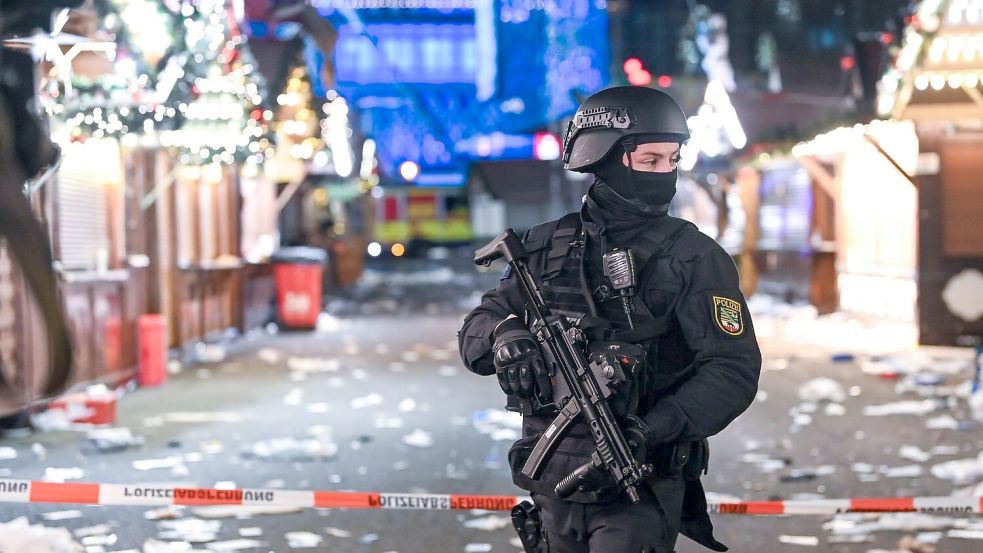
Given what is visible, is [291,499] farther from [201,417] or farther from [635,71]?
[635,71]

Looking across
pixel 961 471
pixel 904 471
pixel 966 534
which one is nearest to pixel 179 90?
pixel 904 471

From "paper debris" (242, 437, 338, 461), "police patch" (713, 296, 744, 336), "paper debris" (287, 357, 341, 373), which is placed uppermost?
"police patch" (713, 296, 744, 336)

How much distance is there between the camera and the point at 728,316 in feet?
11.7

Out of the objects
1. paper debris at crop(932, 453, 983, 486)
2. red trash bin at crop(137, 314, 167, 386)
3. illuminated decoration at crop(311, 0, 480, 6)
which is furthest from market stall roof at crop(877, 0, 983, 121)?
illuminated decoration at crop(311, 0, 480, 6)

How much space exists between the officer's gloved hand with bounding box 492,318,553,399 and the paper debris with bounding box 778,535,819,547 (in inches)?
142

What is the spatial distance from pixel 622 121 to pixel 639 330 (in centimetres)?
63

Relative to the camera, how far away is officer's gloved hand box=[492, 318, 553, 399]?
136 inches

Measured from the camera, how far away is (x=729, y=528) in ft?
22.7

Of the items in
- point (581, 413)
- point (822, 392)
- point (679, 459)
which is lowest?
point (822, 392)

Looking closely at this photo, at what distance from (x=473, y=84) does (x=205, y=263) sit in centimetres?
6160

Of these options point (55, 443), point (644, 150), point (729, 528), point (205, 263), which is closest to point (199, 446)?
point (55, 443)

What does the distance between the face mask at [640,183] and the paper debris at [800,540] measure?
351 centimetres

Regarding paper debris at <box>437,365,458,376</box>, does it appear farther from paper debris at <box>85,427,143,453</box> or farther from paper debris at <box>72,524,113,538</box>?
paper debris at <box>72,524,113,538</box>

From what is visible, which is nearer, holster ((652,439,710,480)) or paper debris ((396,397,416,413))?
holster ((652,439,710,480))
